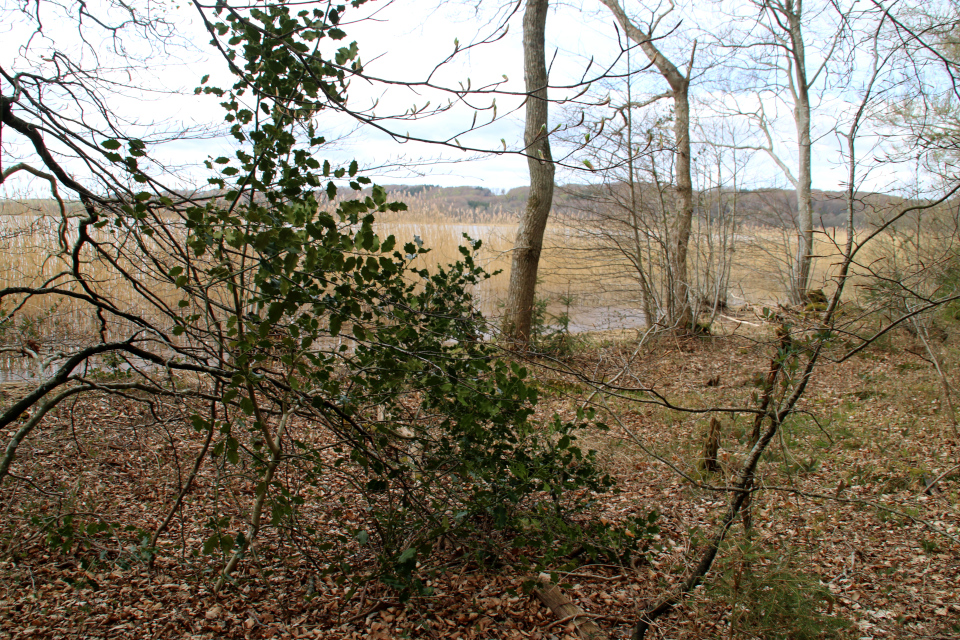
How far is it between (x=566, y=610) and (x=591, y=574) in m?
0.36

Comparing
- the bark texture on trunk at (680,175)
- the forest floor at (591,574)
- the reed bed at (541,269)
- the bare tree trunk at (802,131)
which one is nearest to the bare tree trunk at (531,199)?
the reed bed at (541,269)

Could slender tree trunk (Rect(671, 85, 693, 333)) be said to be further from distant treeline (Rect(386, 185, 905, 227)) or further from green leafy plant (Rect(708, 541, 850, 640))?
green leafy plant (Rect(708, 541, 850, 640))

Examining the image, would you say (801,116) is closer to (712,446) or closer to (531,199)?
(531,199)

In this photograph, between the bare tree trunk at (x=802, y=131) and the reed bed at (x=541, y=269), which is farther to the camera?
the bare tree trunk at (x=802, y=131)

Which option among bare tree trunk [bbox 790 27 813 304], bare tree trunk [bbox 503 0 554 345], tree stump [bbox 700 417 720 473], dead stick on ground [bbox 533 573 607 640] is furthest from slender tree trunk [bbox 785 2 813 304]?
dead stick on ground [bbox 533 573 607 640]

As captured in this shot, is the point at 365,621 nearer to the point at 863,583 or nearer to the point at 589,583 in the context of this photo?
the point at 589,583

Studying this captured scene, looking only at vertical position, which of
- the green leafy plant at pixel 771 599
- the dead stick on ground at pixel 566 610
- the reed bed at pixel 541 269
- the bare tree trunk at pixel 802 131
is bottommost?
the dead stick on ground at pixel 566 610

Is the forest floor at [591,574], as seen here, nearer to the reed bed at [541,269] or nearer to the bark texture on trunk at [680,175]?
the reed bed at [541,269]

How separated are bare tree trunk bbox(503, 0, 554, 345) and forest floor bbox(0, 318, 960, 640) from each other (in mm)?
3159

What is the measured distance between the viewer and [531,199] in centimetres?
684

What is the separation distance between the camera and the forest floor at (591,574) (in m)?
2.01

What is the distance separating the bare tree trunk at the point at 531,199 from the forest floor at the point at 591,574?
10.4 ft

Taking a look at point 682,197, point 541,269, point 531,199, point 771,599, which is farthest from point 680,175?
point 771,599

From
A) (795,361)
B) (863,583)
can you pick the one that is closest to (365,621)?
(795,361)
